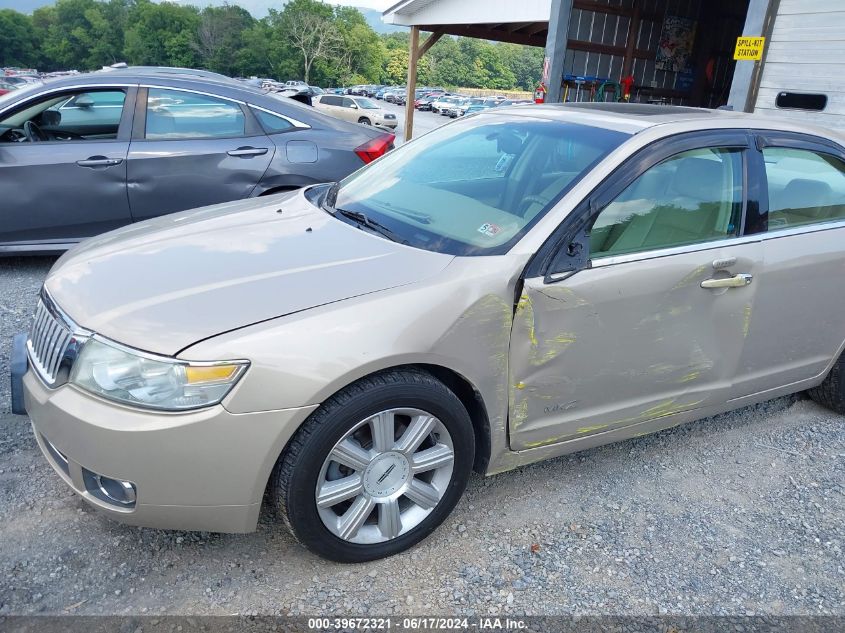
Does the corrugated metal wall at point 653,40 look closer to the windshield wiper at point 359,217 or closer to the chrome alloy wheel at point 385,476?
the windshield wiper at point 359,217

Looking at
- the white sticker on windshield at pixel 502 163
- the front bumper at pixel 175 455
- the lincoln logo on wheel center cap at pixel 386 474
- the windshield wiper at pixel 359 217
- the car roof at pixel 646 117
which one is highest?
the car roof at pixel 646 117

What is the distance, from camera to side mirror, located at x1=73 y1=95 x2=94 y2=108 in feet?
16.4

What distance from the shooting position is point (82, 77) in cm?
494

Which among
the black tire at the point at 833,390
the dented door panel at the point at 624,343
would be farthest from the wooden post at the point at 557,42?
the dented door panel at the point at 624,343

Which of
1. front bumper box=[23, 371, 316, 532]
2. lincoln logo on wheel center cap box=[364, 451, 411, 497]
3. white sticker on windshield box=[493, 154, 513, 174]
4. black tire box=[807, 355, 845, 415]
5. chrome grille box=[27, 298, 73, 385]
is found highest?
white sticker on windshield box=[493, 154, 513, 174]

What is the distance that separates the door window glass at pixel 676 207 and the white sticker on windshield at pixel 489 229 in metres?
0.35

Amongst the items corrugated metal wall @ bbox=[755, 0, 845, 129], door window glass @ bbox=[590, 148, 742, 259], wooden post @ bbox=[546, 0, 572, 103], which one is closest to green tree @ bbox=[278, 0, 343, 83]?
wooden post @ bbox=[546, 0, 572, 103]

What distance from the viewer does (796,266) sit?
2.95 meters

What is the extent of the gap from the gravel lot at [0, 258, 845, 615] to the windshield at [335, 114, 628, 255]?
1.12 m

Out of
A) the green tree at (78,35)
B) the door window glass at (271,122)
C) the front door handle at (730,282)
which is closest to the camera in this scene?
the front door handle at (730,282)

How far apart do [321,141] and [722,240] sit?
3490mm

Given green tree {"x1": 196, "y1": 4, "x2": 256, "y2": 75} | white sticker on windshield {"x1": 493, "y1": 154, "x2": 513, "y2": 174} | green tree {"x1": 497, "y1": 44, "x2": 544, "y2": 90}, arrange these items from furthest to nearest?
green tree {"x1": 497, "y1": 44, "x2": 544, "y2": 90} → green tree {"x1": 196, "y1": 4, "x2": 256, "y2": 75} → white sticker on windshield {"x1": 493, "y1": 154, "x2": 513, "y2": 174}

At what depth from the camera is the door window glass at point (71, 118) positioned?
192 inches

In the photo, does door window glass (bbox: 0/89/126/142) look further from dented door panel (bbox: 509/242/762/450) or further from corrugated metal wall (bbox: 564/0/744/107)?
corrugated metal wall (bbox: 564/0/744/107)
